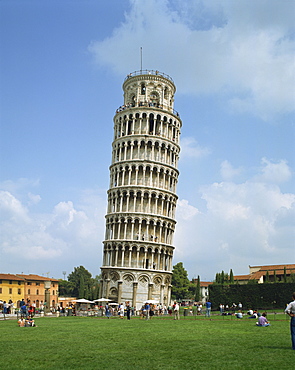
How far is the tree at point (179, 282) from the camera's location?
10712 cm

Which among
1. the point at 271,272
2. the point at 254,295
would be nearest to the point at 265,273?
the point at 271,272

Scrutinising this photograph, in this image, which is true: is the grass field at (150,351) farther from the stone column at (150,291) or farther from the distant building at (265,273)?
the distant building at (265,273)

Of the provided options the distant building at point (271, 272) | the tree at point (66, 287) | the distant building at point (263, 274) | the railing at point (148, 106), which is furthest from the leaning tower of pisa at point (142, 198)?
the tree at point (66, 287)

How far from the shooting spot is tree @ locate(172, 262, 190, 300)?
107125 mm

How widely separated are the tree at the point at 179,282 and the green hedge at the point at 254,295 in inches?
1491

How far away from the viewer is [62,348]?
1727 cm

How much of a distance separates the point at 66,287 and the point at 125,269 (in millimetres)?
72398

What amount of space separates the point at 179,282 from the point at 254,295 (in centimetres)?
4331

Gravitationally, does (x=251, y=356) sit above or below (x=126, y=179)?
below

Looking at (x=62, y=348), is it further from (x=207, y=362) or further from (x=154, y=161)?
(x=154, y=161)

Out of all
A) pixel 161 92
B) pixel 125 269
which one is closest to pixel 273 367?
pixel 125 269

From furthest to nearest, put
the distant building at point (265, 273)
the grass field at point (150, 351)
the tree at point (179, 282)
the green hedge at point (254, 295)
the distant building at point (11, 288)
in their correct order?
the distant building at point (265, 273), the tree at point (179, 282), the distant building at point (11, 288), the green hedge at point (254, 295), the grass field at point (150, 351)

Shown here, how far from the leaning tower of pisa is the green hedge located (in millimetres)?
8802

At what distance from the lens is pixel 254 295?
66438 mm
